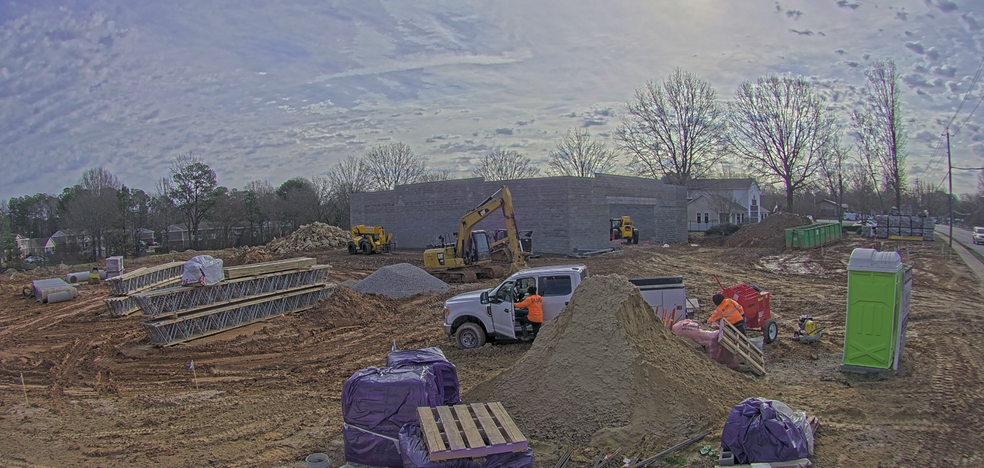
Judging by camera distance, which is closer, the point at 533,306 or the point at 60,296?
the point at 533,306

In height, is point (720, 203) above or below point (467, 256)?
above

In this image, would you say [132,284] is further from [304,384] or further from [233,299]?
[304,384]

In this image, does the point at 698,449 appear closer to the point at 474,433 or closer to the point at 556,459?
the point at 556,459

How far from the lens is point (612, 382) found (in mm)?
7883

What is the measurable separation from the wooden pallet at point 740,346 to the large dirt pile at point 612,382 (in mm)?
779

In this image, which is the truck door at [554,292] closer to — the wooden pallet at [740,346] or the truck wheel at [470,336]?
the truck wheel at [470,336]

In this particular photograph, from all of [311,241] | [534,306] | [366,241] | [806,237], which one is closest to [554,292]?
[534,306]

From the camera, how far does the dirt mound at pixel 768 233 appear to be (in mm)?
40656

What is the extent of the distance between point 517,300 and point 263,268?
912cm

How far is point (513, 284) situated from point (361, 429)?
20.4 feet

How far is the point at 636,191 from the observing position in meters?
43.5

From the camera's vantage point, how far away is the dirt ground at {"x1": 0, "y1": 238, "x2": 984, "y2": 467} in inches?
302

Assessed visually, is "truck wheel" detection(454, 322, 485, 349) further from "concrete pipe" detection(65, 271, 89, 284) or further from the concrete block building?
"concrete pipe" detection(65, 271, 89, 284)

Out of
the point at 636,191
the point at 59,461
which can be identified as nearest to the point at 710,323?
the point at 59,461
